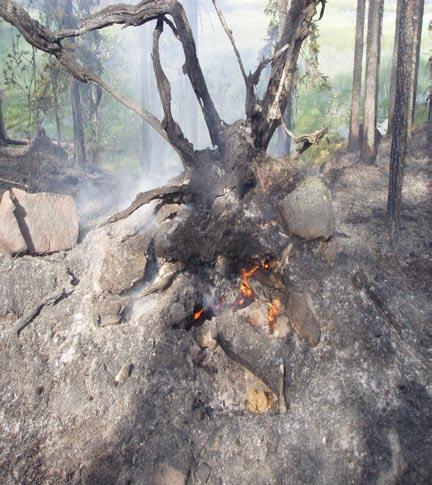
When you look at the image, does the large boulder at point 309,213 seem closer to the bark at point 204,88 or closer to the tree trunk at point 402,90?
the bark at point 204,88

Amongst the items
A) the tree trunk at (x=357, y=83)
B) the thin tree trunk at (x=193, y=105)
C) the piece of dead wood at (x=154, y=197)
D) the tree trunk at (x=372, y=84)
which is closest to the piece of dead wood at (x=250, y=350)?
the piece of dead wood at (x=154, y=197)

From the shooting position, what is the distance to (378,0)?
1266cm

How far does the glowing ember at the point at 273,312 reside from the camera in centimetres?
591

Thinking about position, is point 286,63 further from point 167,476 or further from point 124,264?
point 167,476

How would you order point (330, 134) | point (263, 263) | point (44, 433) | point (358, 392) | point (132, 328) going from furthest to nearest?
point (330, 134), point (263, 263), point (132, 328), point (358, 392), point (44, 433)

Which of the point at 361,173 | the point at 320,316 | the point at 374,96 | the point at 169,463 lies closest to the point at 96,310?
the point at 169,463

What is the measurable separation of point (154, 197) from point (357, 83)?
39.0 ft

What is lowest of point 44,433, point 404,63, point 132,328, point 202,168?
point 44,433

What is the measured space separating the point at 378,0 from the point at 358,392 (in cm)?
1337

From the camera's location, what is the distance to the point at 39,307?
598cm

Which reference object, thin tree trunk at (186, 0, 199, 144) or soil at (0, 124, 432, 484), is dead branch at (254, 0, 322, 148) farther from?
thin tree trunk at (186, 0, 199, 144)

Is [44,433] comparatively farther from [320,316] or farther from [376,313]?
[376,313]

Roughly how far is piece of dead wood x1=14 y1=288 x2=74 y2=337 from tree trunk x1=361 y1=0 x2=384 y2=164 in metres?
11.3

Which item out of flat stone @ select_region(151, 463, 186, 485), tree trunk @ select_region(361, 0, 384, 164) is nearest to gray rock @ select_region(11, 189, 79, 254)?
flat stone @ select_region(151, 463, 186, 485)
